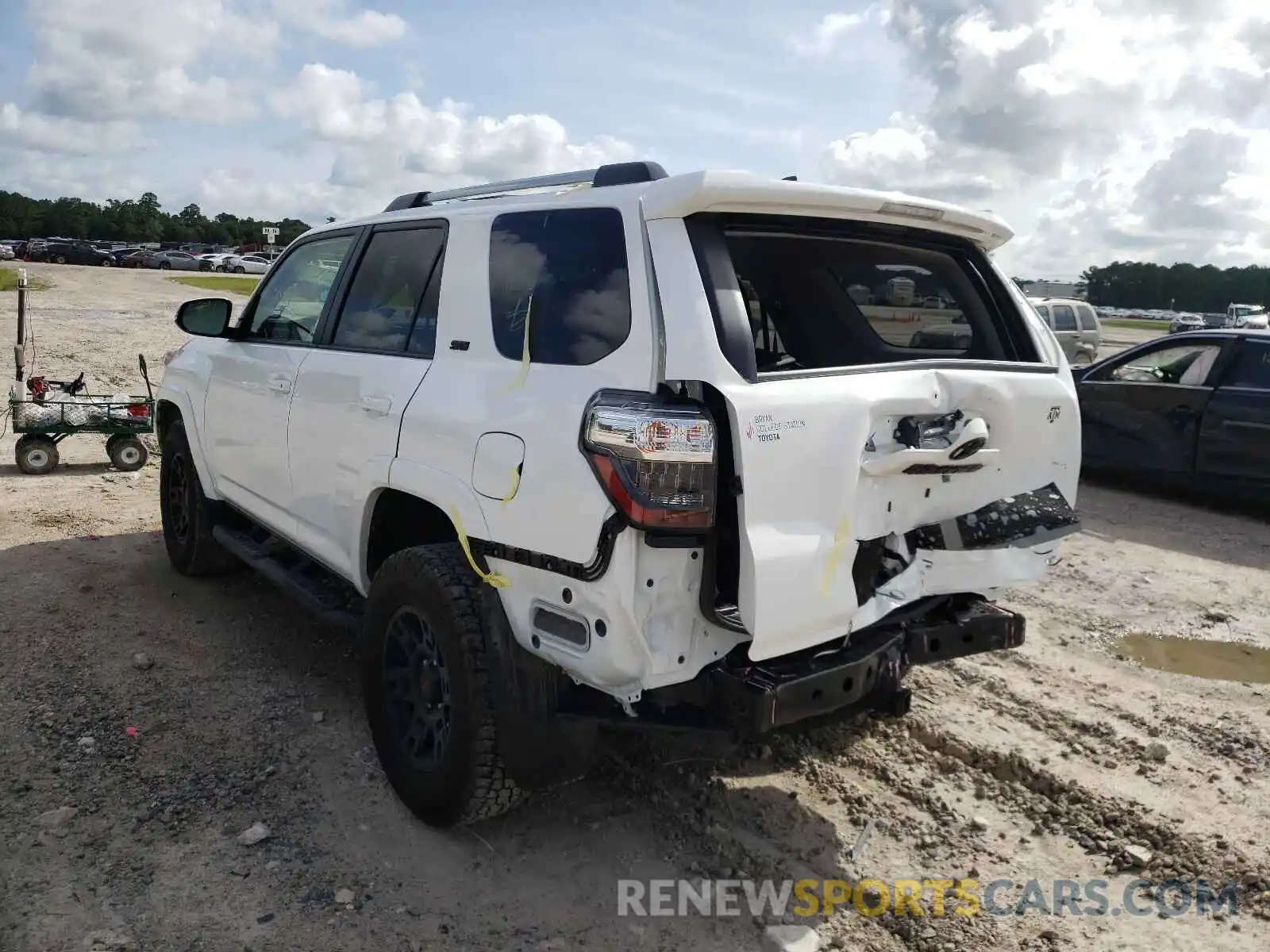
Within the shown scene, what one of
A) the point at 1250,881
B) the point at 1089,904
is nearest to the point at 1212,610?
the point at 1250,881

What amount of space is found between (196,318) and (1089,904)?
15.4ft

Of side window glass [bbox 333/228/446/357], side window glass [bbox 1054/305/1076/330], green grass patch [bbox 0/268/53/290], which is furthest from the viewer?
green grass patch [bbox 0/268/53/290]

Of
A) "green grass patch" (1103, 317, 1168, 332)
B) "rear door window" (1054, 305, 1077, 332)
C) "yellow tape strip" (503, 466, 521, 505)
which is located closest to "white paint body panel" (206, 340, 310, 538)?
"yellow tape strip" (503, 466, 521, 505)

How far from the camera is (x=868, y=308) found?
387cm

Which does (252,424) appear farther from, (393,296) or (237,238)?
(237,238)

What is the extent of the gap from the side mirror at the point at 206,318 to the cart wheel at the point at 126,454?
4.22m

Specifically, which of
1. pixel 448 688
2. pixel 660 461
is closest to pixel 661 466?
pixel 660 461

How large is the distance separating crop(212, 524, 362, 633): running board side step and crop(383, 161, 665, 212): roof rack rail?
5.60 ft

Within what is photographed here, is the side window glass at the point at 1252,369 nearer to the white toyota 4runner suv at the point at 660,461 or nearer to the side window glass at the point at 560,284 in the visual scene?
the white toyota 4runner suv at the point at 660,461

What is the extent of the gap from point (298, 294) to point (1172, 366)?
761 centimetres

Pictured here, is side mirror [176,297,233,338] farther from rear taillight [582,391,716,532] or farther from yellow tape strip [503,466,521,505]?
rear taillight [582,391,716,532]

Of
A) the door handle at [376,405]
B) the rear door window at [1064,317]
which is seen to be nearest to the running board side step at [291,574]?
the door handle at [376,405]

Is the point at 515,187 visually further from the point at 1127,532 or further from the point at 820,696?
the point at 1127,532

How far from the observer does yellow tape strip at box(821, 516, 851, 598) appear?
275cm
